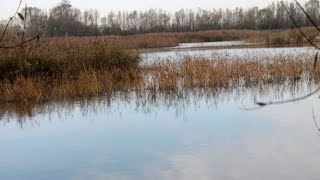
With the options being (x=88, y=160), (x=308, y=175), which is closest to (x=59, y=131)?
(x=88, y=160)

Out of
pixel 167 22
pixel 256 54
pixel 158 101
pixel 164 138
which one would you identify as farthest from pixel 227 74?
pixel 167 22

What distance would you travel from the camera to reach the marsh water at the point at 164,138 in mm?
5070

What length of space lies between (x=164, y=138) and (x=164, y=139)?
6 centimetres

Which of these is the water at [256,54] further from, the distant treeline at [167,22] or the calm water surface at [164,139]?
the distant treeline at [167,22]

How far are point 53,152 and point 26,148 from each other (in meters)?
0.52

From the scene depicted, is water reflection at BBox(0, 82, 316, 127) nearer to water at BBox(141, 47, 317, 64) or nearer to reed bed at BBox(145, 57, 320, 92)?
reed bed at BBox(145, 57, 320, 92)

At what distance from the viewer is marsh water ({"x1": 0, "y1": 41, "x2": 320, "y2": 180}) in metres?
5.07

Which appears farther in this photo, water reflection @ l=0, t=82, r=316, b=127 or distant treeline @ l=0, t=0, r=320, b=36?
distant treeline @ l=0, t=0, r=320, b=36

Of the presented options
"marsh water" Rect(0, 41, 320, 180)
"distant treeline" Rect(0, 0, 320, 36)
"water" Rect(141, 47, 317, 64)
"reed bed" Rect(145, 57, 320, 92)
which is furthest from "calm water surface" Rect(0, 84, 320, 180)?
"distant treeline" Rect(0, 0, 320, 36)

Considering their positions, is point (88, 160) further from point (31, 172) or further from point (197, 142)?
point (197, 142)

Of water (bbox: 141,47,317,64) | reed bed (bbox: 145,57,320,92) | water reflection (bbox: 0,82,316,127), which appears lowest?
water reflection (bbox: 0,82,316,127)

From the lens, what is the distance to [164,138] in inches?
259

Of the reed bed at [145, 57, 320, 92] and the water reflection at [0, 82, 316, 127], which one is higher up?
the reed bed at [145, 57, 320, 92]

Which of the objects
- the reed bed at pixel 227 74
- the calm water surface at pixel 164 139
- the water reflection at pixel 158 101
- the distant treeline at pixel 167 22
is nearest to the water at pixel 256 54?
the reed bed at pixel 227 74
